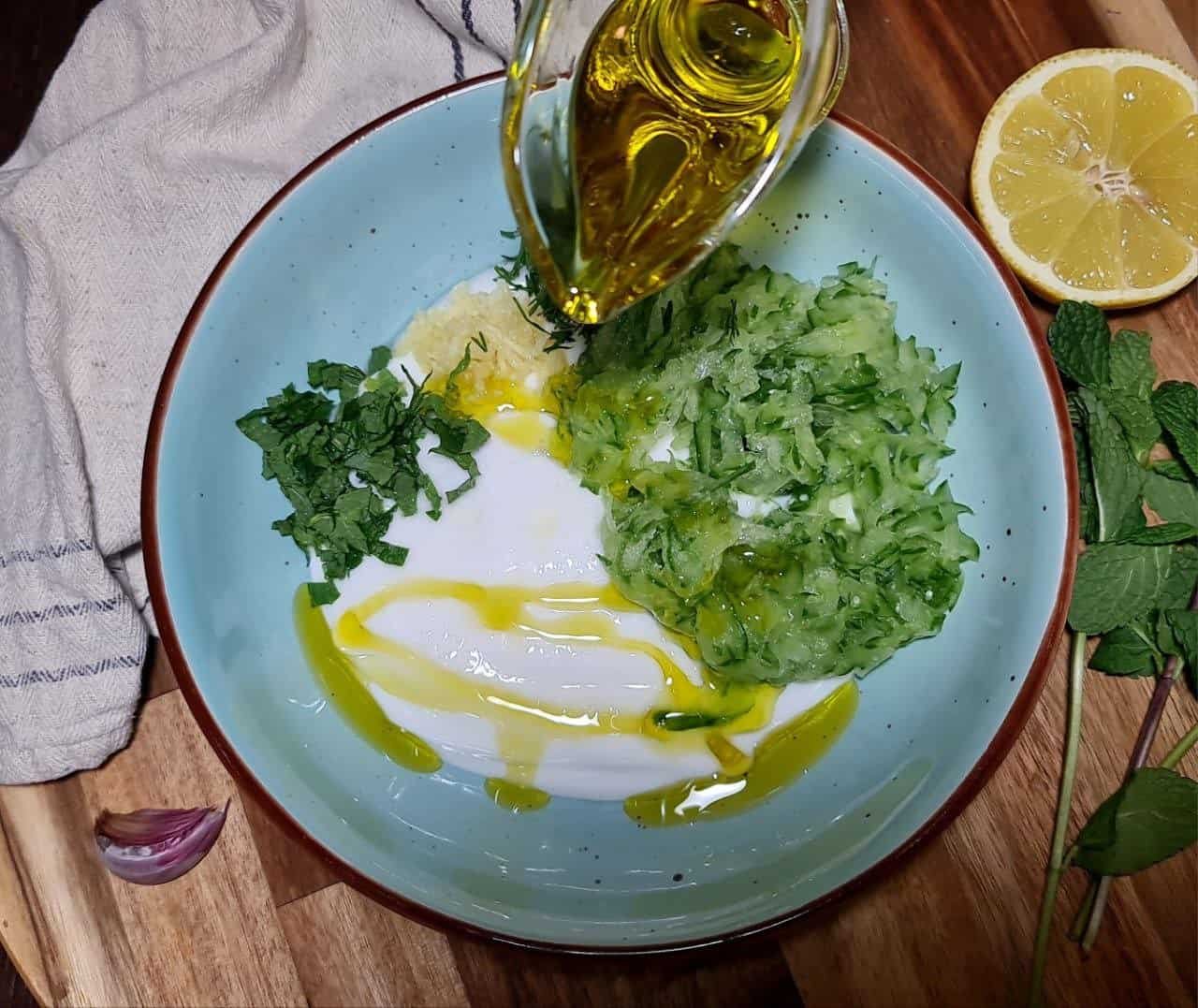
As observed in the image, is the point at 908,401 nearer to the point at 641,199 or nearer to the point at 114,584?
the point at 641,199

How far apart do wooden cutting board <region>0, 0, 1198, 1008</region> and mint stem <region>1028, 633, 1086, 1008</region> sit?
0.03 m

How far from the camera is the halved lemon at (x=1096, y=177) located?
133 centimetres

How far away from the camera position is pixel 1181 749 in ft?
4.18

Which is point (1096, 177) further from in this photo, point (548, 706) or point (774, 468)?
point (548, 706)

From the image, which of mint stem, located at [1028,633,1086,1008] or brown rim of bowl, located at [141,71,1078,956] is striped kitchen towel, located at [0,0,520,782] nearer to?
brown rim of bowl, located at [141,71,1078,956]

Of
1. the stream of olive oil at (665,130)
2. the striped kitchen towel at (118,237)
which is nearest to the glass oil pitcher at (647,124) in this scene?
the stream of olive oil at (665,130)

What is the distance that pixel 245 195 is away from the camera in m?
1.43

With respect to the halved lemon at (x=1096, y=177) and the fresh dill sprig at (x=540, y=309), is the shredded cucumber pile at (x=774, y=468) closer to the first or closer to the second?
the fresh dill sprig at (x=540, y=309)

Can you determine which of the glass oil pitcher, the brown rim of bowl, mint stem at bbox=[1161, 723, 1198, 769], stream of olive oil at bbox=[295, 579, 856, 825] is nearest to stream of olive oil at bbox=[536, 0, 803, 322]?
the glass oil pitcher

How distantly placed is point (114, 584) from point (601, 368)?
72 cm

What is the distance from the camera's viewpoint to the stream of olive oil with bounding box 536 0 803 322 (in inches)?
44.2

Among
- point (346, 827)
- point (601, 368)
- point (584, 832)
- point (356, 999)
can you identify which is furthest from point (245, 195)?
point (356, 999)

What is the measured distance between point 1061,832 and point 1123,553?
36cm

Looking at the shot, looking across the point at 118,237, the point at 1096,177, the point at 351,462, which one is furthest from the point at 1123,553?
the point at 118,237
